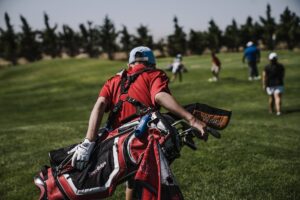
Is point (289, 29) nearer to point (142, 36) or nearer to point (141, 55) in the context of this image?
point (142, 36)

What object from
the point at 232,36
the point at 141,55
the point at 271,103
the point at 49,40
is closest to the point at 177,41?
the point at 232,36

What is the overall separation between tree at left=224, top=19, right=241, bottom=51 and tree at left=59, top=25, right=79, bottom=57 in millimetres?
39024

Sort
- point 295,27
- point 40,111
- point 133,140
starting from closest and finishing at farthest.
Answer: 1. point 133,140
2. point 40,111
3. point 295,27

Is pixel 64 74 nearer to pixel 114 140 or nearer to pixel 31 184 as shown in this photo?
pixel 31 184

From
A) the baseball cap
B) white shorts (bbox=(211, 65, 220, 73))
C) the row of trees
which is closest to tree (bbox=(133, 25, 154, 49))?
the row of trees

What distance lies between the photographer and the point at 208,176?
7.93m

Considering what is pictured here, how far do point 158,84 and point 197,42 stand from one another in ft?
288

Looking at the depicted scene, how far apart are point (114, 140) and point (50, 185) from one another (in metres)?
0.93

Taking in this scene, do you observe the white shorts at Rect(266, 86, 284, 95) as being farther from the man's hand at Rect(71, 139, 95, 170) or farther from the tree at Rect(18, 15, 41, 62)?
the tree at Rect(18, 15, 41, 62)

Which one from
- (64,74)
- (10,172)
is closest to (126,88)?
(10,172)

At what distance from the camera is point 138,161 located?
425cm

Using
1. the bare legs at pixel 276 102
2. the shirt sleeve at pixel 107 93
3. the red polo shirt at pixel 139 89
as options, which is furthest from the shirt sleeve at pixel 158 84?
the bare legs at pixel 276 102

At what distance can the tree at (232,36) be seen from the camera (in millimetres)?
86250

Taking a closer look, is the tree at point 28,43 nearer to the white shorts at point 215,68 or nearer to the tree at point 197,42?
the tree at point 197,42
